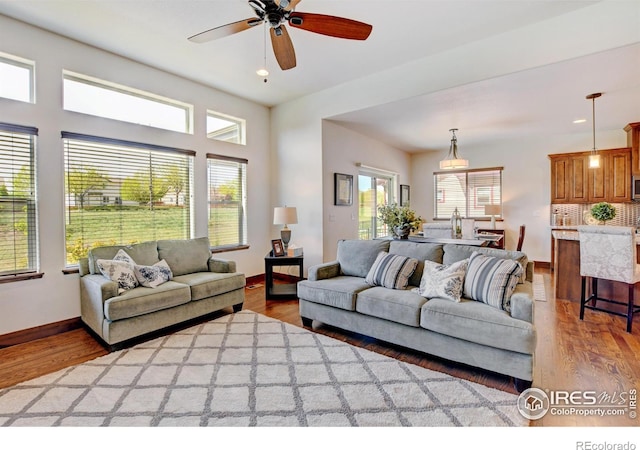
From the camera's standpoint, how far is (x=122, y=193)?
148 inches

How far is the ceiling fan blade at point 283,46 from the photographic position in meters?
2.30

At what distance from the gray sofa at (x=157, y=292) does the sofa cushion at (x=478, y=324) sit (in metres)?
2.22

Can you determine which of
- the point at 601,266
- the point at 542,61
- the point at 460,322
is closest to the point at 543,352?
the point at 460,322

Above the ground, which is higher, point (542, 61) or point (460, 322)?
point (542, 61)

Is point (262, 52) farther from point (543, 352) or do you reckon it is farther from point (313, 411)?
point (543, 352)

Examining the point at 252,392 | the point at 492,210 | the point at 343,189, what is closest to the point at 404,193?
the point at 492,210

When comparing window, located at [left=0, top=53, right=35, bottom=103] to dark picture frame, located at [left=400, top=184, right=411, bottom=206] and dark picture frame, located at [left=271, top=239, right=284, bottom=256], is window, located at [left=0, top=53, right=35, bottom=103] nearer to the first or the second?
dark picture frame, located at [left=271, top=239, right=284, bottom=256]

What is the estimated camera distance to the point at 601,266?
126 inches

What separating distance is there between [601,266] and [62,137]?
5.73 meters

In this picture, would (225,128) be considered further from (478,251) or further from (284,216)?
(478,251)

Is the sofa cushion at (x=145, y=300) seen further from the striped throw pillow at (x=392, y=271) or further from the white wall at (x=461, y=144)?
the white wall at (x=461, y=144)

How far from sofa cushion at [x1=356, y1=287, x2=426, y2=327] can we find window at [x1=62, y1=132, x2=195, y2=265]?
2.85 meters

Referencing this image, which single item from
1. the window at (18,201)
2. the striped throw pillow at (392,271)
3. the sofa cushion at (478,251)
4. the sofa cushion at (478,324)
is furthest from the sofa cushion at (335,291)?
the window at (18,201)

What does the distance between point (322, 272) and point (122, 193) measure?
2601 mm
